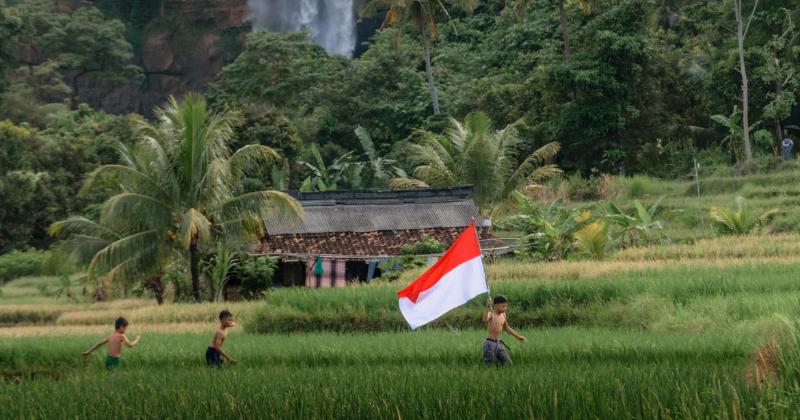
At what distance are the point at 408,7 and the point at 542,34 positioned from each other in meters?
7.08

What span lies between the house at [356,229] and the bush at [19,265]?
12.9m

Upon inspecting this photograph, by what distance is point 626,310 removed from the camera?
53.0ft

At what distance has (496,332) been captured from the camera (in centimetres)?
1148

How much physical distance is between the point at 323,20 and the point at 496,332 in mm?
52181

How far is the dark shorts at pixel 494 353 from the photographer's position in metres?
Answer: 11.5

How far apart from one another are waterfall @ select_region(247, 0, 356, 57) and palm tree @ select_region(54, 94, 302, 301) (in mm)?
38321

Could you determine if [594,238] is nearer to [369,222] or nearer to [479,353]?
[369,222]

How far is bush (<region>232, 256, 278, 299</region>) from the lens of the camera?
25.6 metres

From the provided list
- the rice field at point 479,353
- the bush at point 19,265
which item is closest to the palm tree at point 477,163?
the rice field at point 479,353

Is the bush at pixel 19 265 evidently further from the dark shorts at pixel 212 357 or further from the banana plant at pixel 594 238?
the dark shorts at pixel 212 357

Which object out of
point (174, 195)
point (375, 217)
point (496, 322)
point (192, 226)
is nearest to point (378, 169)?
point (375, 217)

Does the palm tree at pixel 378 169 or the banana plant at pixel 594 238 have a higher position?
the palm tree at pixel 378 169

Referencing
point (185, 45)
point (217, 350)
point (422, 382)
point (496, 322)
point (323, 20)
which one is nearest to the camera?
point (422, 382)

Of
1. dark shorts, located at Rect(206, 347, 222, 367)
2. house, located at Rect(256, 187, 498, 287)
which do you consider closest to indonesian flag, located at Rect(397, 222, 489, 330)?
dark shorts, located at Rect(206, 347, 222, 367)
